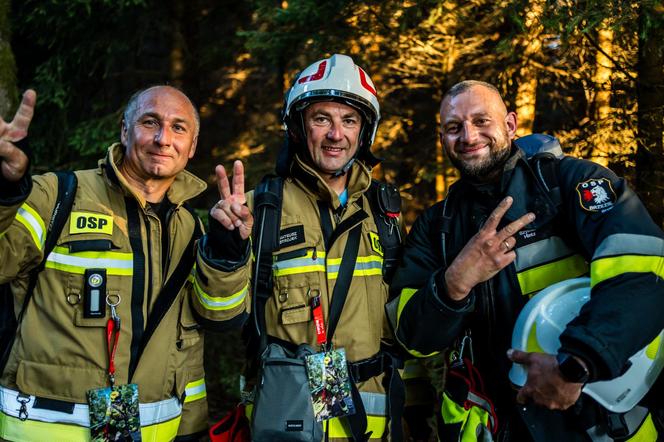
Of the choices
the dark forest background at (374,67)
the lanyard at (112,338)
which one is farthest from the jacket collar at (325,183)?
the dark forest background at (374,67)

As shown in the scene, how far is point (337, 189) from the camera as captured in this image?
376 centimetres

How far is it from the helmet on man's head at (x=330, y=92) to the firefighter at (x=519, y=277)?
0.59 m

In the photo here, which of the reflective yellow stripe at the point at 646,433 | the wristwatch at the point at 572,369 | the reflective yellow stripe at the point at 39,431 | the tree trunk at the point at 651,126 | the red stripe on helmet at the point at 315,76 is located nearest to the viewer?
the wristwatch at the point at 572,369

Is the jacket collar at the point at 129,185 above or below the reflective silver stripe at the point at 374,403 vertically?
above

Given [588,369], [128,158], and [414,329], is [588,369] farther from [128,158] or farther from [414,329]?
[128,158]

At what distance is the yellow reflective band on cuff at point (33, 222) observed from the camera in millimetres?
2799

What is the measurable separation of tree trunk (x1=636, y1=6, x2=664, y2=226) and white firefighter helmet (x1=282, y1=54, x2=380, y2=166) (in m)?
2.13

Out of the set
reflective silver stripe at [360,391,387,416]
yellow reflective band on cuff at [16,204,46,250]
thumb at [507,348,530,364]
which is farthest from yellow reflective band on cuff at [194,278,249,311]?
thumb at [507,348,530,364]

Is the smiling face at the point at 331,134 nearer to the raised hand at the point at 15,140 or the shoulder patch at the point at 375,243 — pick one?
the shoulder patch at the point at 375,243

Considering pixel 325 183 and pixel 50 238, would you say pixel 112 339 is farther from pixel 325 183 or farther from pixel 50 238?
pixel 325 183

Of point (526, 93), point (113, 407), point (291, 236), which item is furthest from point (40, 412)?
point (526, 93)

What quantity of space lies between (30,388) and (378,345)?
6.13ft

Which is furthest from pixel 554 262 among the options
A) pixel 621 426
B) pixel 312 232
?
pixel 312 232

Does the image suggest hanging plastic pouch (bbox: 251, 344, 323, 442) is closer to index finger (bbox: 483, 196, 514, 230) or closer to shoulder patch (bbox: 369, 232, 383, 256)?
shoulder patch (bbox: 369, 232, 383, 256)
